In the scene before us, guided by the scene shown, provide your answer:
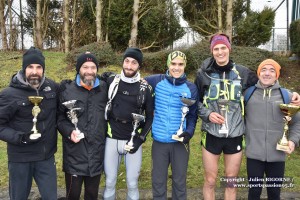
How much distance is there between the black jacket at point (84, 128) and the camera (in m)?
3.89

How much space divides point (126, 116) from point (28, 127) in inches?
45.9

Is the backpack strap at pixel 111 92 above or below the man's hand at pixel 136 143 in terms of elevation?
above

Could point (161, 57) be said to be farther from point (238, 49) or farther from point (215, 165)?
point (215, 165)

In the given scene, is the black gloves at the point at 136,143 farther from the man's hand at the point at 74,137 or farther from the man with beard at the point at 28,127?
the man with beard at the point at 28,127

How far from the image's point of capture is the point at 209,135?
409 cm

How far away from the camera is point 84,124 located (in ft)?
12.8

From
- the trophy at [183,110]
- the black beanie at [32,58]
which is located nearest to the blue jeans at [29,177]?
the black beanie at [32,58]

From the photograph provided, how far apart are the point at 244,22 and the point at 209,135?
12.8m

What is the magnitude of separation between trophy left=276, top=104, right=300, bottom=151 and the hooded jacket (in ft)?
1.55

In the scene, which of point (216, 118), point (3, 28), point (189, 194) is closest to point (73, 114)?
point (216, 118)

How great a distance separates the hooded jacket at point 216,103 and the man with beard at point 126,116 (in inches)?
26.6

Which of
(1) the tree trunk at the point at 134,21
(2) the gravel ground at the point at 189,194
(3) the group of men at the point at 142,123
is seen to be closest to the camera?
(3) the group of men at the point at 142,123

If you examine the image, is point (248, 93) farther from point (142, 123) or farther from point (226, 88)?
point (142, 123)

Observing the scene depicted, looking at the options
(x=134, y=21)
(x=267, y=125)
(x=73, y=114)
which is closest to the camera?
(x=73, y=114)
